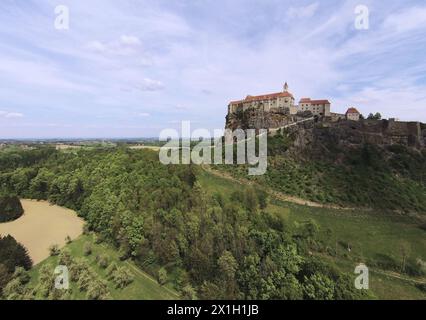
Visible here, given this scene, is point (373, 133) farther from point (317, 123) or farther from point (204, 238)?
point (204, 238)

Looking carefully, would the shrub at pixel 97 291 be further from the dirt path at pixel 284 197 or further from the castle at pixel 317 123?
the castle at pixel 317 123

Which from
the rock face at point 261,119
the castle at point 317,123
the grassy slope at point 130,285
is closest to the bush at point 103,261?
the grassy slope at point 130,285

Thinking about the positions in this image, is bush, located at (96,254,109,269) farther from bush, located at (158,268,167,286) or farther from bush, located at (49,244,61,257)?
bush, located at (158,268,167,286)

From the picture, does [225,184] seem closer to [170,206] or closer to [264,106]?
[170,206]

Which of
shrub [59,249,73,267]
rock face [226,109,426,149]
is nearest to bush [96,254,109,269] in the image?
shrub [59,249,73,267]
